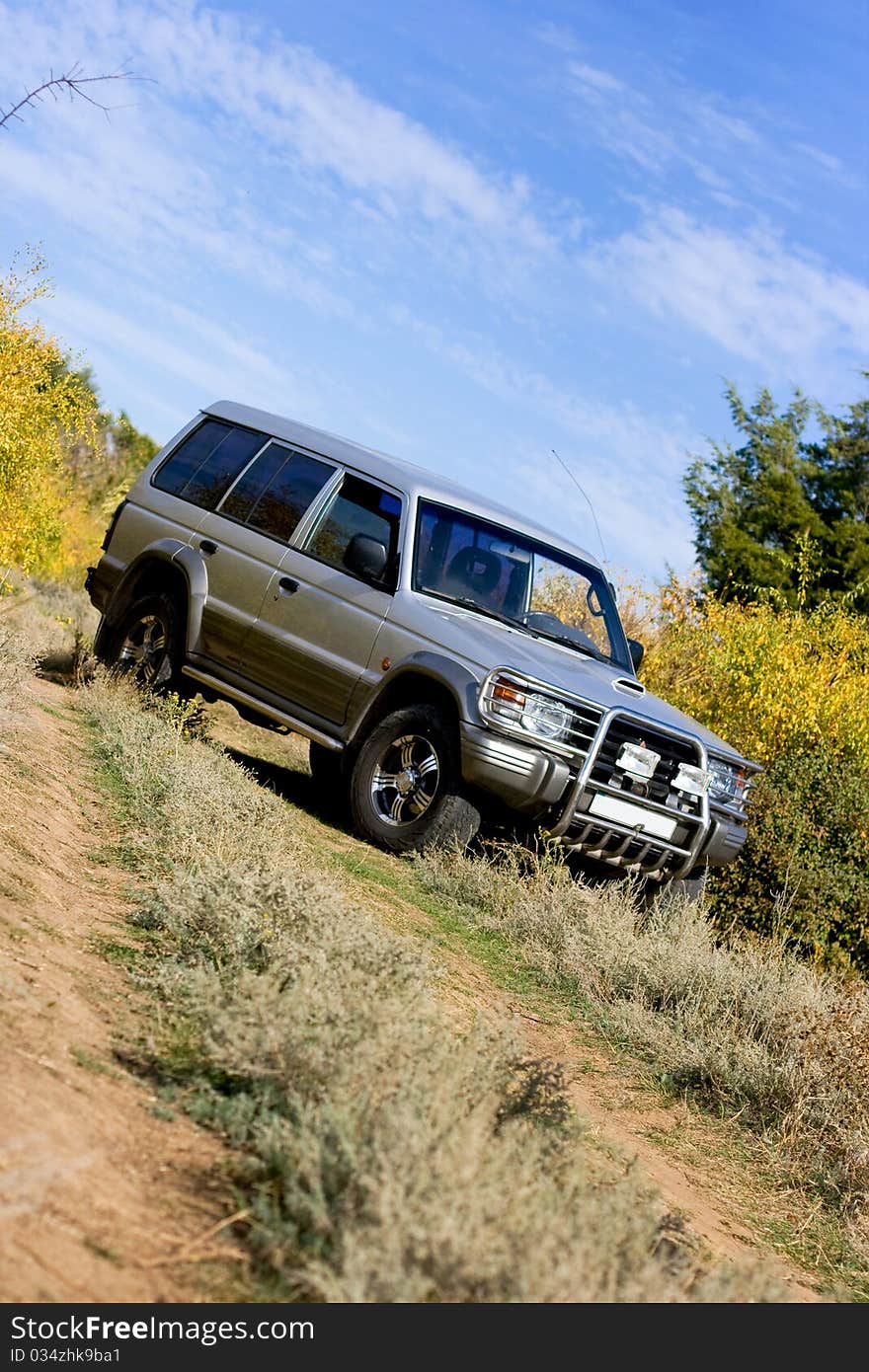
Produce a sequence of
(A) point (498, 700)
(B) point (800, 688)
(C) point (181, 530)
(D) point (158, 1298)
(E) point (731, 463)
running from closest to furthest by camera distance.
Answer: (D) point (158, 1298) < (A) point (498, 700) < (C) point (181, 530) < (B) point (800, 688) < (E) point (731, 463)

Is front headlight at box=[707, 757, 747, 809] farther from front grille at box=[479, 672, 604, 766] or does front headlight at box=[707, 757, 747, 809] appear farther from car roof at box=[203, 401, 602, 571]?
car roof at box=[203, 401, 602, 571]

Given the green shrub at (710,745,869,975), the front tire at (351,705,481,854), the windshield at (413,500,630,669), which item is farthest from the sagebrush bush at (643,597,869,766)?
the front tire at (351,705,481,854)

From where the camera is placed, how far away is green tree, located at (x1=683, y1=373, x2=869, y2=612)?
35281 mm

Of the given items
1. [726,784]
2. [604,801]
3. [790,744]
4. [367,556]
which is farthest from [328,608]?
[790,744]

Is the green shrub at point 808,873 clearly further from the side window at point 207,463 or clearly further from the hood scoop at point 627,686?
the side window at point 207,463

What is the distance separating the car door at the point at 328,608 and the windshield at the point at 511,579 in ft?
0.80

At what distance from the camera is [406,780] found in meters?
8.39

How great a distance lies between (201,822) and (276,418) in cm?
438

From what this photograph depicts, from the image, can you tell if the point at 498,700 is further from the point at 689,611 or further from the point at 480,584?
the point at 689,611

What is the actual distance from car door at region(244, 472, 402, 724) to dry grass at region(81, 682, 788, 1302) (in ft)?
10.6

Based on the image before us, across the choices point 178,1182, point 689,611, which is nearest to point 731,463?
point 689,611

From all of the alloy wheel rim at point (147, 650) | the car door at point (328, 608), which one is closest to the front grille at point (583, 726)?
the car door at point (328, 608)

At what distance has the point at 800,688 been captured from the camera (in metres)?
13.1

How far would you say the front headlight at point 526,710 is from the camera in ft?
25.6
